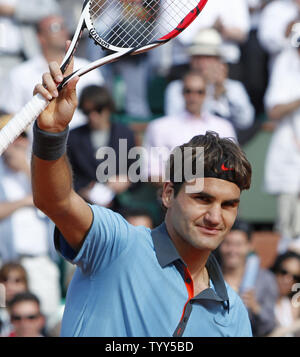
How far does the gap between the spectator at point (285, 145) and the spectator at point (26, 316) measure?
2.30 metres

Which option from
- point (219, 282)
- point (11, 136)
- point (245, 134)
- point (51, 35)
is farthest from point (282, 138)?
point (11, 136)

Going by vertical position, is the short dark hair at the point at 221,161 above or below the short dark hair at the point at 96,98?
below

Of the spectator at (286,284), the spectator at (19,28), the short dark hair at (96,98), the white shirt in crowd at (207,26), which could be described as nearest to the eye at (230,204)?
the spectator at (286,284)

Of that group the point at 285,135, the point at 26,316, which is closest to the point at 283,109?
the point at 285,135

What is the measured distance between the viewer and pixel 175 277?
122 inches

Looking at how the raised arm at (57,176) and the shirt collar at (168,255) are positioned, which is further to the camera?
the shirt collar at (168,255)

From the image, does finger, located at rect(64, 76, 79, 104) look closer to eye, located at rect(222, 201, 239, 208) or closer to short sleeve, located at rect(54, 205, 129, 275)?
short sleeve, located at rect(54, 205, 129, 275)

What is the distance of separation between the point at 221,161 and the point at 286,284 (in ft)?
10.5

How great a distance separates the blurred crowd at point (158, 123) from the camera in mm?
6012

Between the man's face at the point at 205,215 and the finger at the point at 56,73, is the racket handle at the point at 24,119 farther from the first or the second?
the man's face at the point at 205,215

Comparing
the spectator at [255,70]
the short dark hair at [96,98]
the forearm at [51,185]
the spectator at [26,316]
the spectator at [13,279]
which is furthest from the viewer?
the spectator at [255,70]

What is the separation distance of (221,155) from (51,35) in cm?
396

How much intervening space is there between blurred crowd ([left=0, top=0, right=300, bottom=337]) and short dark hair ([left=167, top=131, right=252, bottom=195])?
8.53 feet

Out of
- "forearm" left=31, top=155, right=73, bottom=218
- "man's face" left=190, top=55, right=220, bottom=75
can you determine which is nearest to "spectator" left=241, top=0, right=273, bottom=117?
"man's face" left=190, top=55, right=220, bottom=75
